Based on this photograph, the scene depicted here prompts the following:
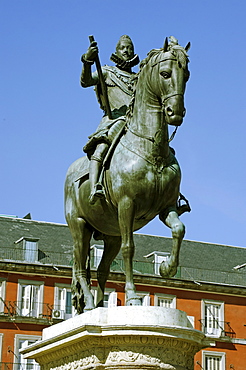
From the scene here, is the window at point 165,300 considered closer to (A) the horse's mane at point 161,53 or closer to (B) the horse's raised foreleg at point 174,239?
(A) the horse's mane at point 161,53

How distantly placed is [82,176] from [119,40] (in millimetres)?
2738

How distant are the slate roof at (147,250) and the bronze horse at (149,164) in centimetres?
4395

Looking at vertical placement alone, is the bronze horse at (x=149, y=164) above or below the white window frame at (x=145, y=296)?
below

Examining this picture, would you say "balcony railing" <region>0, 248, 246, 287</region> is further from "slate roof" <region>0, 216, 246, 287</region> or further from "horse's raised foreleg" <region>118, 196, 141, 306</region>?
"horse's raised foreleg" <region>118, 196, 141, 306</region>

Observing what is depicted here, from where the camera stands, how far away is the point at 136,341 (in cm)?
1367

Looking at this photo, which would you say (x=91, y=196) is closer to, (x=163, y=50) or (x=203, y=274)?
(x=163, y=50)

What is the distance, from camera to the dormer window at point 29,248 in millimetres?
58875

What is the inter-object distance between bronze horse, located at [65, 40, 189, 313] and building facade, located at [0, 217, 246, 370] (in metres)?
41.3

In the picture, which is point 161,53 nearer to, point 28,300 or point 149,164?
point 149,164

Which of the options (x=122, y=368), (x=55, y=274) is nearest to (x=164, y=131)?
(x=122, y=368)

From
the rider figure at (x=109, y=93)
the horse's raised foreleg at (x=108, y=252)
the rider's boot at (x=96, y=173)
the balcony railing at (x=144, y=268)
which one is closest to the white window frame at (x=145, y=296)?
the balcony railing at (x=144, y=268)

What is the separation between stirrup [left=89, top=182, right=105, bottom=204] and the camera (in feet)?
49.1

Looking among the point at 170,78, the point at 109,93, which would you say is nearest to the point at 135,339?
the point at 170,78

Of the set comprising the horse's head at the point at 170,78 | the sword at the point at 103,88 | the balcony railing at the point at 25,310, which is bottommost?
the horse's head at the point at 170,78
